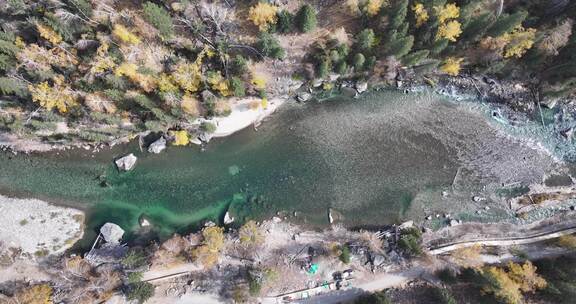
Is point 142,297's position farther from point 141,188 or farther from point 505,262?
point 505,262

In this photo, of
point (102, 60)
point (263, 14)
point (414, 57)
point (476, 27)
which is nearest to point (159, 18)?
point (102, 60)

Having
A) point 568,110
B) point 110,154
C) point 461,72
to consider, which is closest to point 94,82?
point 110,154

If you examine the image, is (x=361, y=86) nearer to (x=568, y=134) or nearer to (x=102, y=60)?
(x=568, y=134)

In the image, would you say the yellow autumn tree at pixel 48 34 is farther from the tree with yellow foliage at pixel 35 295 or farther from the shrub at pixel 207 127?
the tree with yellow foliage at pixel 35 295

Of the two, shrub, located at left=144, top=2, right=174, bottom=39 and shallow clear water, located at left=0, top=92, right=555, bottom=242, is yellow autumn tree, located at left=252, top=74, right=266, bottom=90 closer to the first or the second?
shallow clear water, located at left=0, top=92, right=555, bottom=242

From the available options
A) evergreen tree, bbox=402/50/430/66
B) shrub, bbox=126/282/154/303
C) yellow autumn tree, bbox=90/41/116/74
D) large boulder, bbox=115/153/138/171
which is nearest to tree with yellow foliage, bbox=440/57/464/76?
evergreen tree, bbox=402/50/430/66
